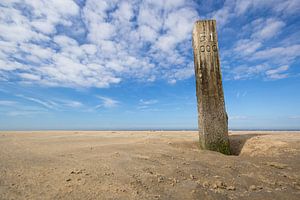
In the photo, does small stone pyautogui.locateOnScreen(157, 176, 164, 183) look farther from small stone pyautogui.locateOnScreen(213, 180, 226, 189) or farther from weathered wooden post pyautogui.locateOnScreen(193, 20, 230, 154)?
weathered wooden post pyautogui.locateOnScreen(193, 20, 230, 154)

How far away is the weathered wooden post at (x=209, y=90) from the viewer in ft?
15.8

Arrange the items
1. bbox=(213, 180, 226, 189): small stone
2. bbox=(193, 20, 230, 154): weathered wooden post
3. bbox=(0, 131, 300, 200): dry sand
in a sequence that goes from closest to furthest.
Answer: bbox=(0, 131, 300, 200): dry sand < bbox=(213, 180, 226, 189): small stone < bbox=(193, 20, 230, 154): weathered wooden post

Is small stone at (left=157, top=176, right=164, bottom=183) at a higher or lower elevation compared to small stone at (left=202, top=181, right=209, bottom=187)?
higher

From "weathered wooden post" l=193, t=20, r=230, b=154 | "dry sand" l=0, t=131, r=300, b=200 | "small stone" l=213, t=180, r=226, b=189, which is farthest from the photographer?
"weathered wooden post" l=193, t=20, r=230, b=154

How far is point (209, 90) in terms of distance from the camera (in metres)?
4.93

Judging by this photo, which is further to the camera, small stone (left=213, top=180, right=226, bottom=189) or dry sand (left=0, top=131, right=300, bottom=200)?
small stone (left=213, top=180, right=226, bottom=189)

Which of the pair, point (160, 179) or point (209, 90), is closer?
point (160, 179)

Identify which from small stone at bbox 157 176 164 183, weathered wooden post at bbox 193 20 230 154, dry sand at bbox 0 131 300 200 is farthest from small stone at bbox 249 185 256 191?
weathered wooden post at bbox 193 20 230 154

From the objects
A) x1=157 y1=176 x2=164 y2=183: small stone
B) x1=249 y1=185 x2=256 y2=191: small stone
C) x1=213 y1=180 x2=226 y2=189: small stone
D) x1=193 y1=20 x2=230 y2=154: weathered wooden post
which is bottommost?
x1=249 y1=185 x2=256 y2=191: small stone

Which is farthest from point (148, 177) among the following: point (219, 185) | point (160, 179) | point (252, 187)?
point (252, 187)

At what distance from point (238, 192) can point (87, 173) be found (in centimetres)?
183

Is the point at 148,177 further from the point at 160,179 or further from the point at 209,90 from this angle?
the point at 209,90

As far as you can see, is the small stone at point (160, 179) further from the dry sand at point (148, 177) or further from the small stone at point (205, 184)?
the small stone at point (205, 184)

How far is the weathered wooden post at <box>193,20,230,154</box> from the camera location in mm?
4809
